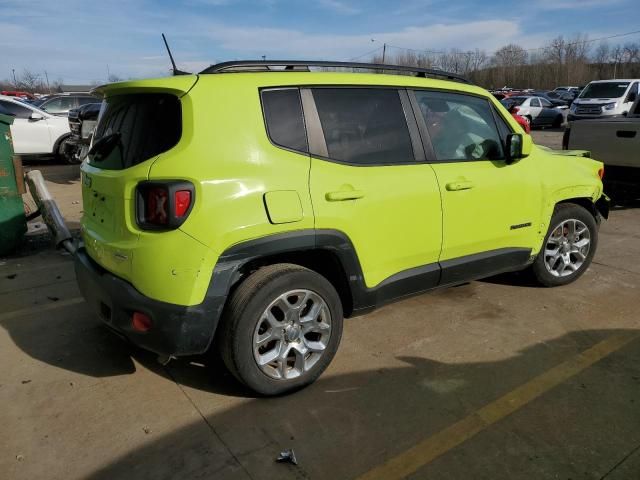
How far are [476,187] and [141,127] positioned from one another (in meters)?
2.25

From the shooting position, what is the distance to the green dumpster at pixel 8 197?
5230mm

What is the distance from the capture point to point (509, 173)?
3830 millimetres

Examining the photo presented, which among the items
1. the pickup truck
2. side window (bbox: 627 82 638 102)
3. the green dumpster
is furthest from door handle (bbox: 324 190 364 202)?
side window (bbox: 627 82 638 102)

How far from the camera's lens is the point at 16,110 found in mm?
12219

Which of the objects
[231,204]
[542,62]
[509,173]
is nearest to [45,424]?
[231,204]

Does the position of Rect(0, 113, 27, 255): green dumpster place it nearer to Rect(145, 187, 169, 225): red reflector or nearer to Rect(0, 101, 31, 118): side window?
Rect(145, 187, 169, 225): red reflector

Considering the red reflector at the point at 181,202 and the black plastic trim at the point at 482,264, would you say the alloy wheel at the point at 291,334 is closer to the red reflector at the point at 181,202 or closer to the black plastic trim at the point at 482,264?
the red reflector at the point at 181,202

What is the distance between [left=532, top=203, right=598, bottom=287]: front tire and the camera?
4410 mm

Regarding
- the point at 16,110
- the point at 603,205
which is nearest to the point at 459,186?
the point at 603,205

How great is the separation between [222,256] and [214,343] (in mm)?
724

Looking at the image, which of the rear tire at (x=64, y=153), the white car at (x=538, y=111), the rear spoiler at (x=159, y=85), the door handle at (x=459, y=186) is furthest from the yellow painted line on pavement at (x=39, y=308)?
the white car at (x=538, y=111)

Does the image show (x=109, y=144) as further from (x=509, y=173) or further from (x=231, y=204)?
(x=509, y=173)

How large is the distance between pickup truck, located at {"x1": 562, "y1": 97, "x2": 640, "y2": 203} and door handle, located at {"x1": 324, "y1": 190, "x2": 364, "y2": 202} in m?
5.83

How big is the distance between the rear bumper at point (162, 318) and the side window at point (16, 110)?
11.5 m
